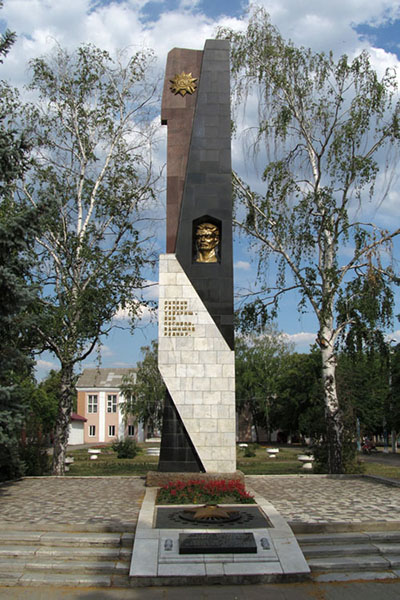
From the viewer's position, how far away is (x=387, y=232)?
51.1 ft

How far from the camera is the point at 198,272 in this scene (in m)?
11.8

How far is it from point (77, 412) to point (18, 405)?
48.0m

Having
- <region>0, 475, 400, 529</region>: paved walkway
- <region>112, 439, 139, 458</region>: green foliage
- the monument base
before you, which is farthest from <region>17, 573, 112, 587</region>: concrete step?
<region>112, 439, 139, 458</region>: green foliage

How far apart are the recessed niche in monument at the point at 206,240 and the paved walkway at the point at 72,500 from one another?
5.01m

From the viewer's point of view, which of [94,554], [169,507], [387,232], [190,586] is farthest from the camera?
[387,232]

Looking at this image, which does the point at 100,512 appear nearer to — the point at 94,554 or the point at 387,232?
the point at 94,554

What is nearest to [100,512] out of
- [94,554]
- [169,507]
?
[169,507]

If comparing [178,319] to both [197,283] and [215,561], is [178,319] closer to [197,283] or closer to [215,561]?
[197,283]

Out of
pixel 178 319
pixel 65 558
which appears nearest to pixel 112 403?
pixel 178 319

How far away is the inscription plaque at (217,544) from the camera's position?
6691mm

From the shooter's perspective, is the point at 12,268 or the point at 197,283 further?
the point at 197,283

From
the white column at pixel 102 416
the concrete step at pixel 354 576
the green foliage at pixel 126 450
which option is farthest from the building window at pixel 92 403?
the concrete step at pixel 354 576

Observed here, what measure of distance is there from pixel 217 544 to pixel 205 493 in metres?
2.98

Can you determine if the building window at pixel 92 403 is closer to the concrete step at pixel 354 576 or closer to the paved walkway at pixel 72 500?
the paved walkway at pixel 72 500
